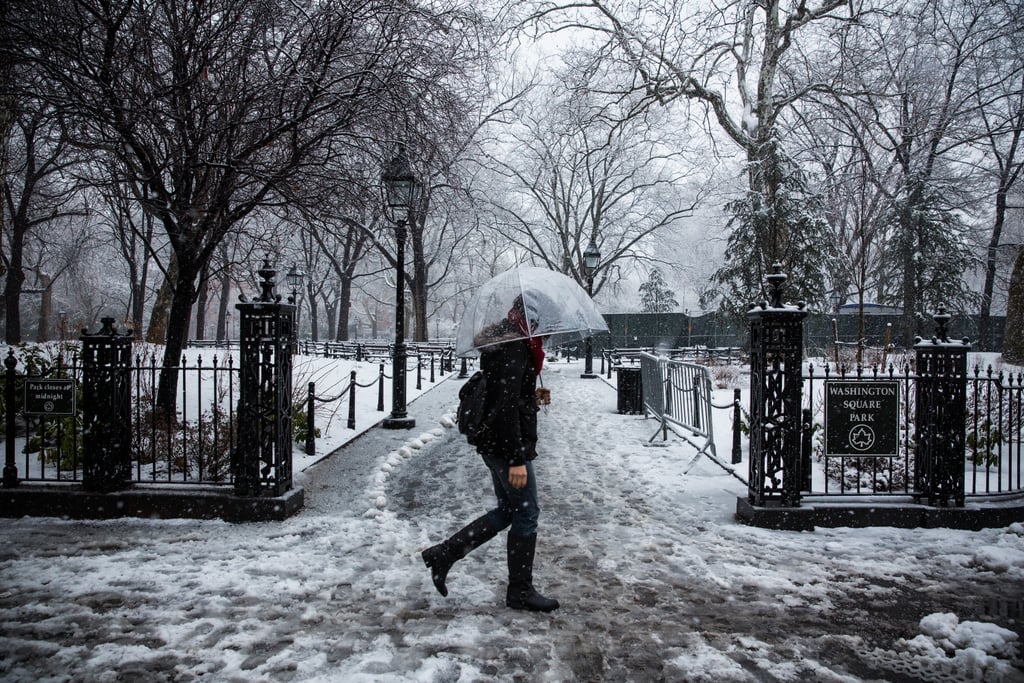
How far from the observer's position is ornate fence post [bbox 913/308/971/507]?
5766 millimetres

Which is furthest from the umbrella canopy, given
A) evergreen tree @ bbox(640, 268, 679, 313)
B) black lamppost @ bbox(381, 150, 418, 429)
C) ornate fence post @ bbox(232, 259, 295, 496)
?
evergreen tree @ bbox(640, 268, 679, 313)

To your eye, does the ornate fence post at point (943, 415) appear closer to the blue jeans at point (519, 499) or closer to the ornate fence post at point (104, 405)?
the blue jeans at point (519, 499)

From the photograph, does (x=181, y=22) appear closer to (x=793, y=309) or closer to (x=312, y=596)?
(x=312, y=596)

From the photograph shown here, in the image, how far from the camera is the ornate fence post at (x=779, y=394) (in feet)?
18.8

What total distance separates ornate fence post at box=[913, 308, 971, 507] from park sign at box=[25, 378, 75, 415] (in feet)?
27.4

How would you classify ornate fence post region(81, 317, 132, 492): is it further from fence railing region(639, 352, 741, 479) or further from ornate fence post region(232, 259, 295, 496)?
fence railing region(639, 352, 741, 479)

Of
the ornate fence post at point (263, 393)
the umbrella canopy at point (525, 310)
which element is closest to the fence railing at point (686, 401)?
the umbrella canopy at point (525, 310)

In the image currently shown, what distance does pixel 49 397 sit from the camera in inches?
245

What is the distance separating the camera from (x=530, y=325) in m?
3.86

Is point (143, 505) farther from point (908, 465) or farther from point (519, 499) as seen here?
point (908, 465)

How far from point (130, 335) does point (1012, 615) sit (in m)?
7.83

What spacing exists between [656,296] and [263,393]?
53.2 meters

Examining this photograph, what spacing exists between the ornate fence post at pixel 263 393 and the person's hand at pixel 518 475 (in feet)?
10.4

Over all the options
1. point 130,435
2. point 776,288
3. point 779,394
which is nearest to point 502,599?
point 779,394
